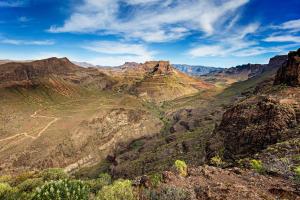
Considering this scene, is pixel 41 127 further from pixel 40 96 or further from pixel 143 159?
pixel 143 159

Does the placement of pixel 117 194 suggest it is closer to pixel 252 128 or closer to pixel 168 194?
pixel 168 194

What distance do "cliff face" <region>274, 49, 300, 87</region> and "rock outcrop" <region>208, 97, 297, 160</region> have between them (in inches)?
240

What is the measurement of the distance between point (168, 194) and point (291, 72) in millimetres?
37081

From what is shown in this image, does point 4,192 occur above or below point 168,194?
below

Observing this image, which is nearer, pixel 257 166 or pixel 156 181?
pixel 156 181

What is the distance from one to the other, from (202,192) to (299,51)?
39932 millimetres

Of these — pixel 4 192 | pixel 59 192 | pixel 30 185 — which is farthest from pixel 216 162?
pixel 30 185

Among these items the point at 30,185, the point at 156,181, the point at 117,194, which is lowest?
the point at 30,185

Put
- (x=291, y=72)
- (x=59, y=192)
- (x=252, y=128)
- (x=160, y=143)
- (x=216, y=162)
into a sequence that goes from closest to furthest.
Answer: (x=59, y=192), (x=216, y=162), (x=252, y=128), (x=291, y=72), (x=160, y=143)

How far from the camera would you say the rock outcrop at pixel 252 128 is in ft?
115

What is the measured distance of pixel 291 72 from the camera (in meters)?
46.2

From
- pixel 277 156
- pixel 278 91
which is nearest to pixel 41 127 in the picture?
pixel 278 91

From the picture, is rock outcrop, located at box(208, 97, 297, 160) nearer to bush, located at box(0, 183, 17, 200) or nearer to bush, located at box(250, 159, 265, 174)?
bush, located at box(250, 159, 265, 174)

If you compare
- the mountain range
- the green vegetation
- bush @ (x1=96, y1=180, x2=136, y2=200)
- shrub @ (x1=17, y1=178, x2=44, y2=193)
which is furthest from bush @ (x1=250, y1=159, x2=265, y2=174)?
shrub @ (x1=17, y1=178, x2=44, y2=193)
